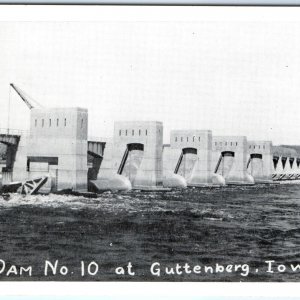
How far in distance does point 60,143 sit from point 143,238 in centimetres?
1389

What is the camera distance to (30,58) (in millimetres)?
13836

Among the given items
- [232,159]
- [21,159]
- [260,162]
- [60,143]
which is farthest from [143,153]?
[260,162]

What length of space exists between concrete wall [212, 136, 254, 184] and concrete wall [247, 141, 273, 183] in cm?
184

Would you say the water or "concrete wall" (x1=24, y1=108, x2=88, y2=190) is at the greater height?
"concrete wall" (x1=24, y1=108, x2=88, y2=190)

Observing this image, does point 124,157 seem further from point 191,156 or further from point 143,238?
point 143,238

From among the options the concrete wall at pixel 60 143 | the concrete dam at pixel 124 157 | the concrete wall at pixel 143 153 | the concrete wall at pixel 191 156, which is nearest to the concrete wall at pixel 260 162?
the concrete dam at pixel 124 157

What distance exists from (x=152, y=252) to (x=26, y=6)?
6685 mm

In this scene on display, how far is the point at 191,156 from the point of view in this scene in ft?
143

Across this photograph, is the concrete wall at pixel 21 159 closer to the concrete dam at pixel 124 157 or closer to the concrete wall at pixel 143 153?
the concrete dam at pixel 124 157

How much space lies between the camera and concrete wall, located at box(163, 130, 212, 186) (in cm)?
4159

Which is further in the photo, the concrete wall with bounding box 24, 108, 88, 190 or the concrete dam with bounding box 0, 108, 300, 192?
the concrete dam with bounding box 0, 108, 300, 192

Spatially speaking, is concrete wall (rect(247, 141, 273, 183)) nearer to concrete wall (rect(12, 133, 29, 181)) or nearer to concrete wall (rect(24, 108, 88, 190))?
concrete wall (rect(24, 108, 88, 190))

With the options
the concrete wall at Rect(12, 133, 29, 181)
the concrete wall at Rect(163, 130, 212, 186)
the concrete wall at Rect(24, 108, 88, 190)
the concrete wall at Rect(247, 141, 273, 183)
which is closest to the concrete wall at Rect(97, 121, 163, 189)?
the concrete wall at Rect(163, 130, 212, 186)
